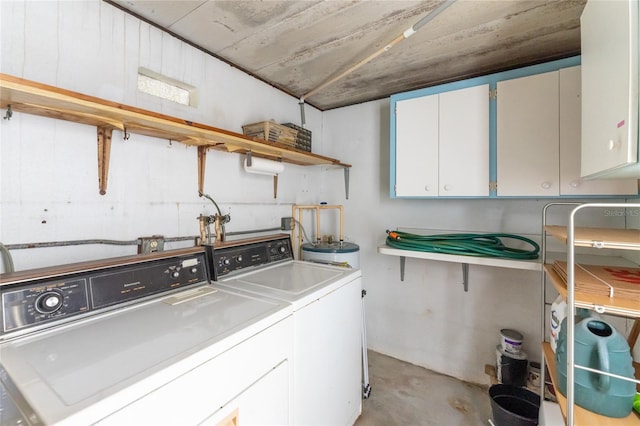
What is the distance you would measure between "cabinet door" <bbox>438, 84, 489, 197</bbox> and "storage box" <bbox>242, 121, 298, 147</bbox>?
3.72 ft

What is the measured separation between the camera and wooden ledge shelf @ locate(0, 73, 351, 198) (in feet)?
3.04

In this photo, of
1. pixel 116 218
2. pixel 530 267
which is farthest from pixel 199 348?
pixel 530 267

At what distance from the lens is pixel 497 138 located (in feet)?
6.01

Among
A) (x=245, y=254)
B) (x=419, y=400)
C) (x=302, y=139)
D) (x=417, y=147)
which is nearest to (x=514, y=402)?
(x=419, y=400)

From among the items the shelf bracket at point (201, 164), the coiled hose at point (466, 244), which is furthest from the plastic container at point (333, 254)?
the shelf bracket at point (201, 164)

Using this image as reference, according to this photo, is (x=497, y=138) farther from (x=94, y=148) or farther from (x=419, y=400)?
(x=94, y=148)

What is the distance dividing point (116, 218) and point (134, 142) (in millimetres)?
408

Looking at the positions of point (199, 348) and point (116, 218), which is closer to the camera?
point (199, 348)

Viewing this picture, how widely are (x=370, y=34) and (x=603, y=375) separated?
6.41 ft

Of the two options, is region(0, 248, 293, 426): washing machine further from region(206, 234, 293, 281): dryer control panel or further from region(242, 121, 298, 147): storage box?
region(242, 121, 298, 147): storage box

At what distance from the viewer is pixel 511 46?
1.80 metres

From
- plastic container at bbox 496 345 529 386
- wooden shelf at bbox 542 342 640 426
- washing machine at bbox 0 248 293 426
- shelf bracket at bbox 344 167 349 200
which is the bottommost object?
plastic container at bbox 496 345 529 386

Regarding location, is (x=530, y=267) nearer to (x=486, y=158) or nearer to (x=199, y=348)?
(x=486, y=158)

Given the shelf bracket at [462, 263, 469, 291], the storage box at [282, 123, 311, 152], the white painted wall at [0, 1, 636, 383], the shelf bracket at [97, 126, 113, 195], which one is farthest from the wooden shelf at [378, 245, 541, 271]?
the shelf bracket at [97, 126, 113, 195]
